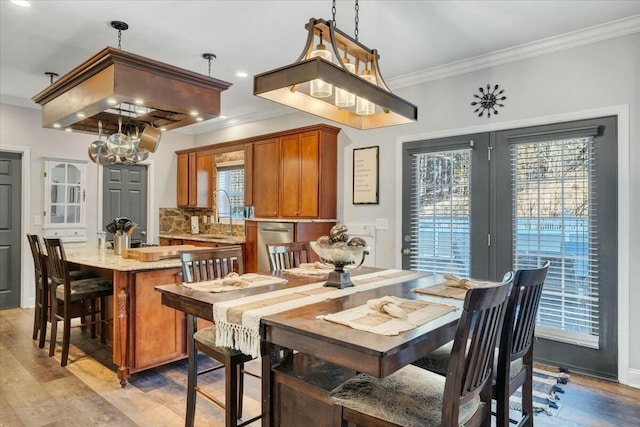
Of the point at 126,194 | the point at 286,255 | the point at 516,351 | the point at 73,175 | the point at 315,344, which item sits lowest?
the point at 516,351

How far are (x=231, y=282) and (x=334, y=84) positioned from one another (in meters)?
1.12

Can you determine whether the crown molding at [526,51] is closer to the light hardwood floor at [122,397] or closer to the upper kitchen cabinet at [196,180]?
the light hardwood floor at [122,397]

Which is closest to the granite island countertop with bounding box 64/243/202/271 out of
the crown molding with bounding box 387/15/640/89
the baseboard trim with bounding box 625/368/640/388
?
the crown molding with bounding box 387/15/640/89

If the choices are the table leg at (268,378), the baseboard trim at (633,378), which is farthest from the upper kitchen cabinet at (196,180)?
the baseboard trim at (633,378)

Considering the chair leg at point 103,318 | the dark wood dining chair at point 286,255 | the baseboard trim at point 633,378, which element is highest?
the dark wood dining chair at point 286,255

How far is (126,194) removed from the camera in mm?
6133

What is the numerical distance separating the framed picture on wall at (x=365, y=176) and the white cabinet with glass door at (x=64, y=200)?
3.83 m

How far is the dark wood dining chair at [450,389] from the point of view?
1328 millimetres

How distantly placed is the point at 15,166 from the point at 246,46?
373cm

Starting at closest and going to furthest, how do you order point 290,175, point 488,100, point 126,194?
point 488,100 → point 290,175 → point 126,194

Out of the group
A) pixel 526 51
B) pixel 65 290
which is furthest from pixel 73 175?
pixel 526 51

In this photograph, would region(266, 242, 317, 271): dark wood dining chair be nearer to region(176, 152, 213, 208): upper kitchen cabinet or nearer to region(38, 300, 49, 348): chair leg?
region(38, 300, 49, 348): chair leg

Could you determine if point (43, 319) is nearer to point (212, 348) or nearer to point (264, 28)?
point (212, 348)

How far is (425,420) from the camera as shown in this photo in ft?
4.57
